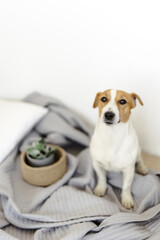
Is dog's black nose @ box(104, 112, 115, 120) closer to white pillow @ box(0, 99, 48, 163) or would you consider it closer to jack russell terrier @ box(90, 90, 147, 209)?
jack russell terrier @ box(90, 90, 147, 209)

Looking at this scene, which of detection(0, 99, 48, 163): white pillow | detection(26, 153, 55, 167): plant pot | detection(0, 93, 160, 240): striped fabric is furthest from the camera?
detection(0, 99, 48, 163): white pillow

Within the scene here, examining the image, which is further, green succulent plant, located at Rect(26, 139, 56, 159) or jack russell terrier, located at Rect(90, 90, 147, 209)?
green succulent plant, located at Rect(26, 139, 56, 159)

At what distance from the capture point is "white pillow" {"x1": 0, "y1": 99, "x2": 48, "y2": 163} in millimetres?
1164

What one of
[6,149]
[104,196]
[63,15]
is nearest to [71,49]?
[63,15]

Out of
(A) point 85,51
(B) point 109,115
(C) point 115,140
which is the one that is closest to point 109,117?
(B) point 109,115

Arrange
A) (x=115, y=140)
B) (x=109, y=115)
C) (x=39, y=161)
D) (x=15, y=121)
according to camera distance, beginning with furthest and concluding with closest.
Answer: (x=15, y=121) < (x=39, y=161) < (x=115, y=140) < (x=109, y=115)

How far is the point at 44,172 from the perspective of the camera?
1044 millimetres

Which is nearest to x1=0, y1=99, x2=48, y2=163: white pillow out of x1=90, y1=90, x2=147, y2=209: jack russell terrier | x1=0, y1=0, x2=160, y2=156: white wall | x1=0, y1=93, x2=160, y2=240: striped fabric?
x1=0, y1=93, x2=160, y2=240: striped fabric

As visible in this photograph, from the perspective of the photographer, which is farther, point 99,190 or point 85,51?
point 85,51

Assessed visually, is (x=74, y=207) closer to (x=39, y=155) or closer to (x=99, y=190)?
(x=99, y=190)

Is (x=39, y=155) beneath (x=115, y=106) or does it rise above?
beneath

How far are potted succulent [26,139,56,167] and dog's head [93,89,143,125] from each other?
13.7 inches

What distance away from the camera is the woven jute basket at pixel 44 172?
1.04 m

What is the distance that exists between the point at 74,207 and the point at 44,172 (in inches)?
8.0
